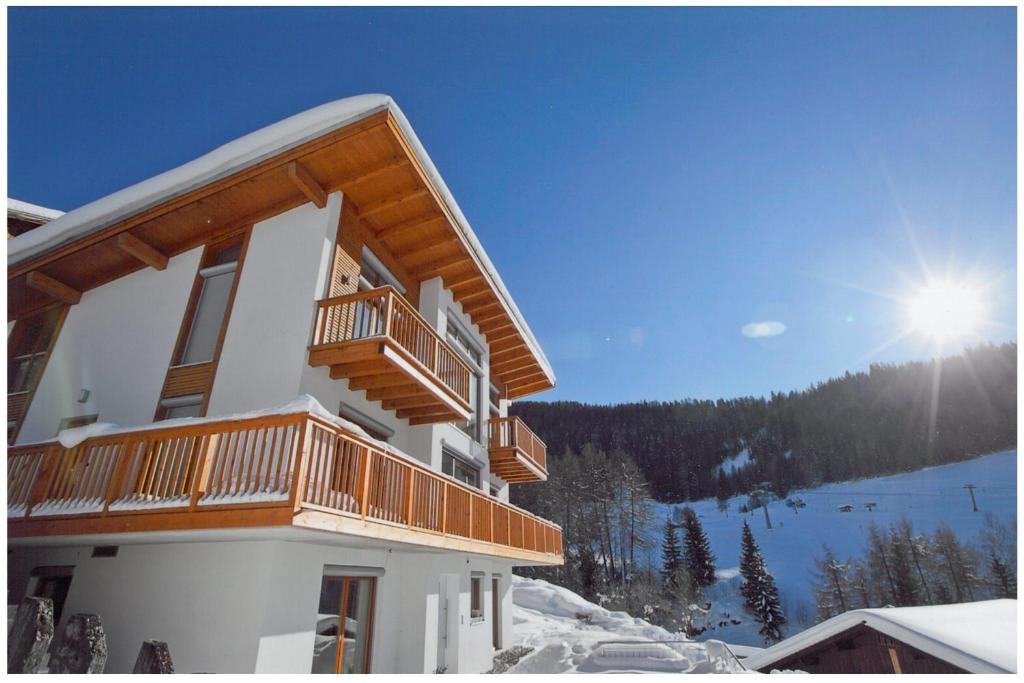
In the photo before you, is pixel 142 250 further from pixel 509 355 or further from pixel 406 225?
pixel 509 355

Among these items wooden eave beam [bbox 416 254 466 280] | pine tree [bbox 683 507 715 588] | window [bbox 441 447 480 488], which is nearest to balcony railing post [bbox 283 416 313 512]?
window [bbox 441 447 480 488]

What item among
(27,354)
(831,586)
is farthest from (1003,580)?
(27,354)

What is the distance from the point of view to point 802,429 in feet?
302

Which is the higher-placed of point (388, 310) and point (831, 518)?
point (831, 518)

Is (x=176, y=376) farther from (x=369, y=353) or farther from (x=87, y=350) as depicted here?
(x=369, y=353)

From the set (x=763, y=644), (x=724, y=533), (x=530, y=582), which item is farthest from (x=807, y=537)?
(x=530, y=582)

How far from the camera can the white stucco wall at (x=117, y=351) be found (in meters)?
9.65

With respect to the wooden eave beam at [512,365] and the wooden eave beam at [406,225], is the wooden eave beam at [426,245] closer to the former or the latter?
the wooden eave beam at [406,225]

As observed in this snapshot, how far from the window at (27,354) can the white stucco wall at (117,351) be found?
433mm

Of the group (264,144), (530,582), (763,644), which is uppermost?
(264,144)

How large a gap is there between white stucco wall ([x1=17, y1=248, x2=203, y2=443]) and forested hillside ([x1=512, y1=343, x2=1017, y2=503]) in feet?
222

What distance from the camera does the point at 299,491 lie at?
5.57 m

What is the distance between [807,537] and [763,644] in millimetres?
28868

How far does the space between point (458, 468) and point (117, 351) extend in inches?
333
